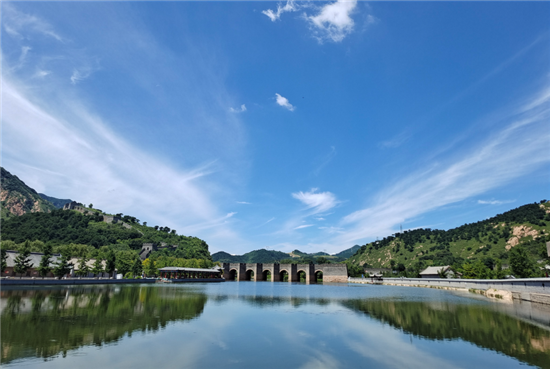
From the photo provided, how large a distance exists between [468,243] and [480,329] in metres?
126

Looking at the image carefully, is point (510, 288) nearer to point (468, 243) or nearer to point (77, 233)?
point (468, 243)

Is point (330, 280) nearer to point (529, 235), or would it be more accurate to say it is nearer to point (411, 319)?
point (529, 235)

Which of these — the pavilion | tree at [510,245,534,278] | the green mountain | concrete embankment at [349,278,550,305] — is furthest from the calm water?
the green mountain

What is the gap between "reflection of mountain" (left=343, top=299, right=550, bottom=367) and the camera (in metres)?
13.2

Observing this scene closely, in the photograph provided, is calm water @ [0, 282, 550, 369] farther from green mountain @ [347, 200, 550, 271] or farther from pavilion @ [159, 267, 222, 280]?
green mountain @ [347, 200, 550, 271]

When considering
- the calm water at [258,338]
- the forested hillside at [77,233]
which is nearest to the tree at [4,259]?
the calm water at [258,338]

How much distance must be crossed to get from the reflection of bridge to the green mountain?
2690 cm

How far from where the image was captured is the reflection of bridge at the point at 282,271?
311 ft

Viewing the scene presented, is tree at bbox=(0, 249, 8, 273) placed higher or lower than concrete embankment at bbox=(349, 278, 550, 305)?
higher

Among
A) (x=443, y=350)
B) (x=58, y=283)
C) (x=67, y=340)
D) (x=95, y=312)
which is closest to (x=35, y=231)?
(x=58, y=283)

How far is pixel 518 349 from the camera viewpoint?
A: 43.4ft

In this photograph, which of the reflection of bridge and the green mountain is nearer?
the reflection of bridge

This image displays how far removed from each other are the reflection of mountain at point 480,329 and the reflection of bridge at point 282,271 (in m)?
71.0

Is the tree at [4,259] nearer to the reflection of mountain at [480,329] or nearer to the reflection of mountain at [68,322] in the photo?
the reflection of mountain at [68,322]
